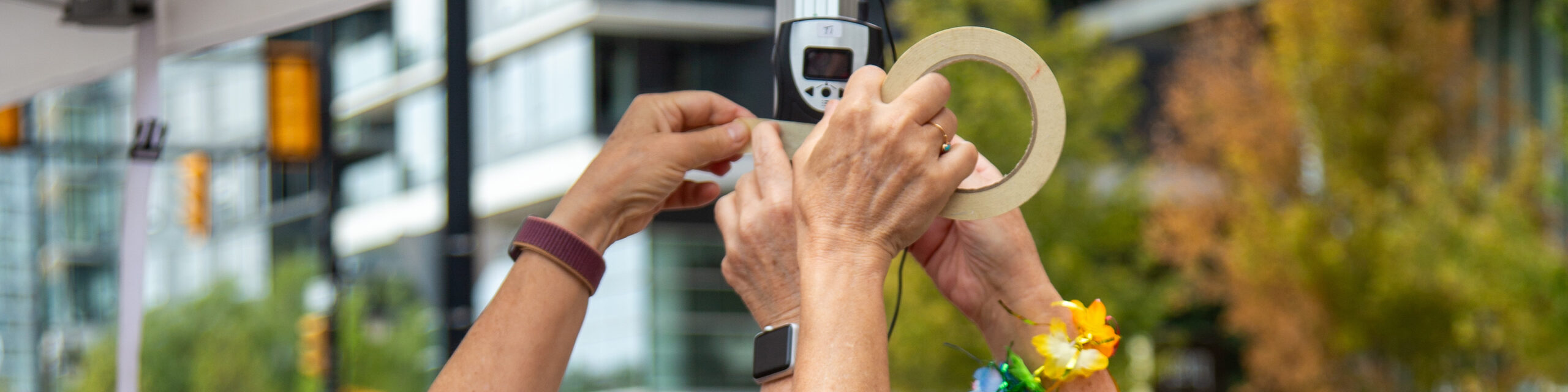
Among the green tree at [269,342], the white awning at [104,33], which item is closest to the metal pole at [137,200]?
the white awning at [104,33]

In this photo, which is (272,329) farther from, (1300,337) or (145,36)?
(145,36)

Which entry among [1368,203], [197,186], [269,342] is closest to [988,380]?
[1368,203]

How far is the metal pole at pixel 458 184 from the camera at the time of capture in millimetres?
3598

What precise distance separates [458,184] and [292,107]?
4.01 metres

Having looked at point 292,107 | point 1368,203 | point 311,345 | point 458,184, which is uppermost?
point 458,184

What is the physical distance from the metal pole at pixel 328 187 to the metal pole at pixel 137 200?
448 centimetres

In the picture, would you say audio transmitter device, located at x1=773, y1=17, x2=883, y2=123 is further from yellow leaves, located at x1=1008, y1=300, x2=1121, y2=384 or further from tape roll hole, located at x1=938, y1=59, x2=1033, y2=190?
tape roll hole, located at x1=938, y1=59, x2=1033, y2=190

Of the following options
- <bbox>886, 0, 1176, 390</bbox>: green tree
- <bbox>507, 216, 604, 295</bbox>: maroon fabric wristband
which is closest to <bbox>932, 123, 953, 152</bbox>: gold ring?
<bbox>507, 216, 604, 295</bbox>: maroon fabric wristband

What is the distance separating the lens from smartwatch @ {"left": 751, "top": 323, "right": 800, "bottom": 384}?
122 centimetres

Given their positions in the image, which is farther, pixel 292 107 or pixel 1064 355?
pixel 292 107

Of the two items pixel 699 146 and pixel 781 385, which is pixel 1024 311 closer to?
pixel 781 385

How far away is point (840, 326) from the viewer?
3.61 ft

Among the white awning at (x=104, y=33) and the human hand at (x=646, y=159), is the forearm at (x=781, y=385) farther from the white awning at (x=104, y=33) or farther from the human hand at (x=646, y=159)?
the white awning at (x=104, y=33)

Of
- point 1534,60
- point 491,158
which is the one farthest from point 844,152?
point 491,158
